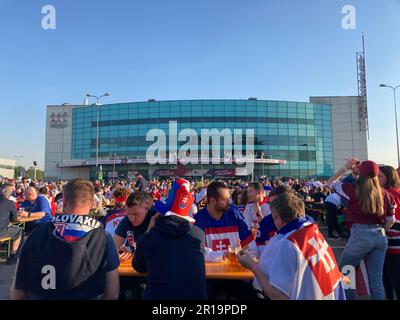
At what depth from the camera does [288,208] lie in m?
2.51

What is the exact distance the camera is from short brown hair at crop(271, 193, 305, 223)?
2490 mm

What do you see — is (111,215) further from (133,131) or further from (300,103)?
(300,103)

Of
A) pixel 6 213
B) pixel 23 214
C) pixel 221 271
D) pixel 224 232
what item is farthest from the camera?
pixel 23 214

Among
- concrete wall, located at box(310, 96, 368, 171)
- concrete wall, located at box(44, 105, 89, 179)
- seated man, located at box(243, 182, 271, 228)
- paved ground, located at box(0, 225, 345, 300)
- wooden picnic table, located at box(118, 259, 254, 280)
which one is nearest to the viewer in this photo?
wooden picnic table, located at box(118, 259, 254, 280)

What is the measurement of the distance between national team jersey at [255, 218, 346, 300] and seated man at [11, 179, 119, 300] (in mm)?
1310

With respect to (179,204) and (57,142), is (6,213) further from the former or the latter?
(57,142)

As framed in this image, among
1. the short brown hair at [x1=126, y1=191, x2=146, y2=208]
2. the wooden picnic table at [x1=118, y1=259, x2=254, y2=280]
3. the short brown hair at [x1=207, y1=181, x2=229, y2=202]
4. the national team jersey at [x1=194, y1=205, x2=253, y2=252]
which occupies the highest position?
the short brown hair at [x1=207, y1=181, x2=229, y2=202]

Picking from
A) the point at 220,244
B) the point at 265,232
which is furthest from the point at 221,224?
the point at 265,232

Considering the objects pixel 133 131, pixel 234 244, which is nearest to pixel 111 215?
pixel 234 244

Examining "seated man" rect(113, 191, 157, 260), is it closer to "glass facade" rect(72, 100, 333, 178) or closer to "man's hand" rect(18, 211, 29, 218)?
"man's hand" rect(18, 211, 29, 218)

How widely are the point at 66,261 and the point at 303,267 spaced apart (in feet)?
5.63

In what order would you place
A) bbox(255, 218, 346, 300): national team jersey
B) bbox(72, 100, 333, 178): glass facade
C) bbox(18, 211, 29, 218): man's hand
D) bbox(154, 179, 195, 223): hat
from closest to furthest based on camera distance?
bbox(255, 218, 346, 300): national team jersey
bbox(154, 179, 195, 223): hat
bbox(18, 211, 29, 218): man's hand
bbox(72, 100, 333, 178): glass facade

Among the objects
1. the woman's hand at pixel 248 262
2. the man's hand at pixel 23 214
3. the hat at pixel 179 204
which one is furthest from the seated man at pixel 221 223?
the man's hand at pixel 23 214

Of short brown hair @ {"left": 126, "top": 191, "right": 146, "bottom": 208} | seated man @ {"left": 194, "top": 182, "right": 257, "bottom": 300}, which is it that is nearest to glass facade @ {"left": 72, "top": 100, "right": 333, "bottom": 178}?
seated man @ {"left": 194, "top": 182, "right": 257, "bottom": 300}
